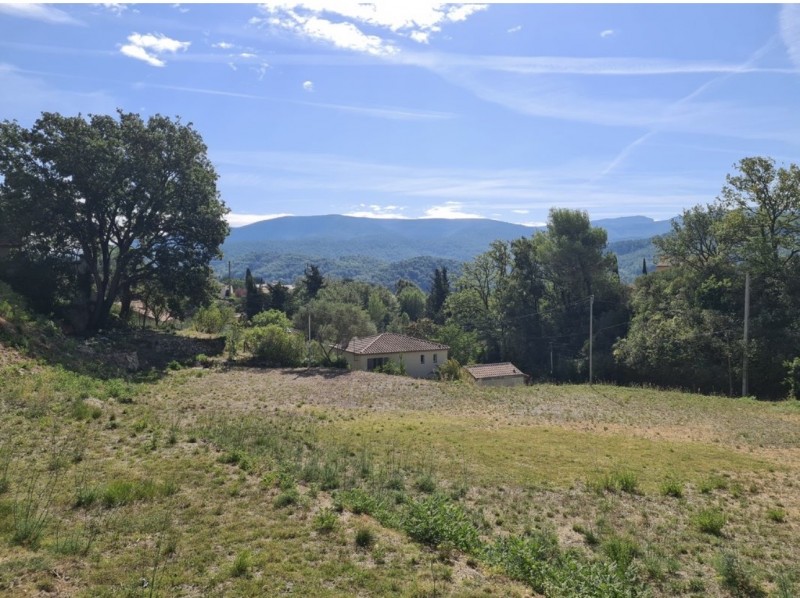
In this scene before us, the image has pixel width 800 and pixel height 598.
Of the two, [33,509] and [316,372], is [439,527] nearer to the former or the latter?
[33,509]

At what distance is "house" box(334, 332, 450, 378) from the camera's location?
130 ft

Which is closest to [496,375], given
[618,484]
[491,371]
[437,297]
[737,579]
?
[491,371]

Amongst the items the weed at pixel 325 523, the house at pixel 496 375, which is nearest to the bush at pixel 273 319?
the house at pixel 496 375

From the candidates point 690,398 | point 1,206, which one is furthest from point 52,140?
point 690,398

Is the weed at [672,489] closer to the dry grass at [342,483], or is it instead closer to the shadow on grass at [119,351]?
the dry grass at [342,483]

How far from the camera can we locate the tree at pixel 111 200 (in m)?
27.5

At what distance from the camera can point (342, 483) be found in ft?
32.3

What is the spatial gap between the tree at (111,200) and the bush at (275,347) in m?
6.09

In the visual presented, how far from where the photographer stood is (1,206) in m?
27.0

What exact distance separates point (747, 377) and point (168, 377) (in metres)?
34.0

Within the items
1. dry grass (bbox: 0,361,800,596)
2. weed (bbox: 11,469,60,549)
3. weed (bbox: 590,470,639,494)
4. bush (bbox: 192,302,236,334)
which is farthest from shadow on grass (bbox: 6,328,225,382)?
weed (bbox: 590,470,639,494)

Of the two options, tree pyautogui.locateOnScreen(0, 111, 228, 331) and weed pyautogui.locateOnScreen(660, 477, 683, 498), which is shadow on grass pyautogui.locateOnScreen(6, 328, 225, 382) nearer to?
tree pyautogui.locateOnScreen(0, 111, 228, 331)

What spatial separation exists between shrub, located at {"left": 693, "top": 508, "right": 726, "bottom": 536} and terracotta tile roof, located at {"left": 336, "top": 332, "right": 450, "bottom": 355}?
3139cm

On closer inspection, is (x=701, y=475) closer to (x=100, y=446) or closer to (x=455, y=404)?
(x=455, y=404)
